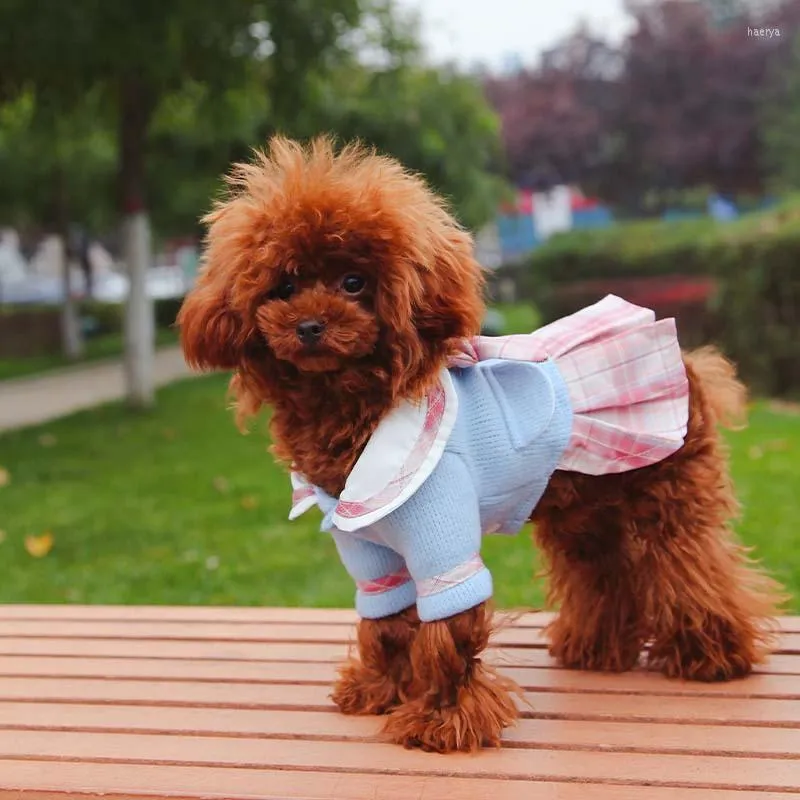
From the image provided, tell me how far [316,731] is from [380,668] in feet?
0.76

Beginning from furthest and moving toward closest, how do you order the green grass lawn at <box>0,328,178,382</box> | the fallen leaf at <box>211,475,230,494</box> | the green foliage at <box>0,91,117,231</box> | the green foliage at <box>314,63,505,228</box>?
the green grass lawn at <box>0,328,178,382</box>, the green foliage at <box>314,63,505,228</box>, the green foliage at <box>0,91,117,231</box>, the fallen leaf at <box>211,475,230,494</box>

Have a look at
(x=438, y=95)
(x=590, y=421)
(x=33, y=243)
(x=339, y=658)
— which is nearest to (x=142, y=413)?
(x=438, y=95)

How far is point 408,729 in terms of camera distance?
2.41 metres

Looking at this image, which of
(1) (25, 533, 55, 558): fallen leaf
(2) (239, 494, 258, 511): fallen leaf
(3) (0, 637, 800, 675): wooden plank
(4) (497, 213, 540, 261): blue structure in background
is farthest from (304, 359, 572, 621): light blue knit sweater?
(4) (497, 213, 540, 261): blue structure in background

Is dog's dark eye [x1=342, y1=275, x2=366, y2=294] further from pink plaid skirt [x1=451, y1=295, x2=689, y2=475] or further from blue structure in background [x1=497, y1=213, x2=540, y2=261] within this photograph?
blue structure in background [x1=497, y1=213, x2=540, y2=261]

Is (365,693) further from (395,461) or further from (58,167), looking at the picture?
(58,167)

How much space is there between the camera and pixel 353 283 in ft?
7.30

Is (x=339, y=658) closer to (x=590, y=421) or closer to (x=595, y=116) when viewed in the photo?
(x=590, y=421)

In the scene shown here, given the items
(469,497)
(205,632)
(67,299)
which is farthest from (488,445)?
(67,299)

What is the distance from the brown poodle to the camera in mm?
2195

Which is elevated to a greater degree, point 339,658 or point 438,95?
point 339,658

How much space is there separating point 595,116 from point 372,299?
28.0m

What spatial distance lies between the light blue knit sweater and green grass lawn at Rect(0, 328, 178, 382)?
45.2 ft

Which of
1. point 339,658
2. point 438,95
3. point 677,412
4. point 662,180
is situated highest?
point 677,412
